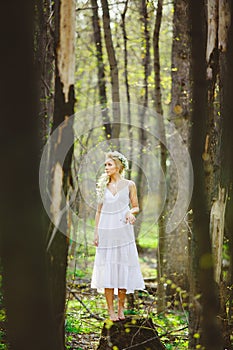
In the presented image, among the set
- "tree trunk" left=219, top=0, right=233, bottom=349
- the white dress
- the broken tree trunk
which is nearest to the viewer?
"tree trunk" left=219, top=0, right=233, bottom=349

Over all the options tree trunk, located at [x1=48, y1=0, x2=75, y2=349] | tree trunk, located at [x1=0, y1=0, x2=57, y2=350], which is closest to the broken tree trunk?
tree trunk, located at [x1=48, y1=0, x2=75, y2=349]

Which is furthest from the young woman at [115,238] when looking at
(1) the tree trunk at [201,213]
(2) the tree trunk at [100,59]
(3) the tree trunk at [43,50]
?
(2) the tree trunk at [100,59]

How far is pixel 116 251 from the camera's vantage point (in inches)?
239

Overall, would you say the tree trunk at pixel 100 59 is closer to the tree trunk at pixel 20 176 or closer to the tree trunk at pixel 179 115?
the tree trunk at pixel 179 115

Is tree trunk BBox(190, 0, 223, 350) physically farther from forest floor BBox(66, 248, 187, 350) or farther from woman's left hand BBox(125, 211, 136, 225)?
woman's left hand BBox(125, 211, 136, 225)

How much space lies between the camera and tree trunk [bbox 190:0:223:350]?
15.7 ft

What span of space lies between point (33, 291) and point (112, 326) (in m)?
1.75

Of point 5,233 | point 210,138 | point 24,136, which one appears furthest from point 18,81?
point 210,138

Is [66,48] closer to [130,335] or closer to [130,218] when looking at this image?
[130,218]

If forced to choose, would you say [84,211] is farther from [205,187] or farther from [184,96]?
[205,187]

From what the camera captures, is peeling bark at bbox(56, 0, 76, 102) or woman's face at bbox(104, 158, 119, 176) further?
woman's face at bbox(104, 158, 119, 176)

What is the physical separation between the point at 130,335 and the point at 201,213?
5.50 feet

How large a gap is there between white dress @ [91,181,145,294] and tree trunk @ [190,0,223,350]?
3.88ft

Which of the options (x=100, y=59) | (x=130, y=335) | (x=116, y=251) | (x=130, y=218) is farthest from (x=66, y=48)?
(x=100, y=59)
